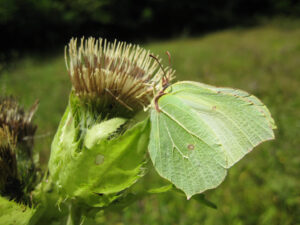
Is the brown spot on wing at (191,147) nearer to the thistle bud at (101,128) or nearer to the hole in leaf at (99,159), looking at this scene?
the thistle bud at (101,128)

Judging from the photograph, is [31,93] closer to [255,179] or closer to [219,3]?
[255,179]

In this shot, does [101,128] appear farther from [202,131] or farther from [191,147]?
[202,131]

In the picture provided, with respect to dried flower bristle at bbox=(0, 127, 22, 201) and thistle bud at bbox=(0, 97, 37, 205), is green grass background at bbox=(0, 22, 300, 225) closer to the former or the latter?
thistle bud at bbox=(0, 97, 37, 205)

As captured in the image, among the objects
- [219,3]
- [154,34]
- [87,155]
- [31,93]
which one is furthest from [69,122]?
[219,3]

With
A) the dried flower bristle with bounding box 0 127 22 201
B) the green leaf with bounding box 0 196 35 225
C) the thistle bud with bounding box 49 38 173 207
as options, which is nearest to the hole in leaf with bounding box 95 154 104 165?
the thistle bud with bounding box 49 38 173 207

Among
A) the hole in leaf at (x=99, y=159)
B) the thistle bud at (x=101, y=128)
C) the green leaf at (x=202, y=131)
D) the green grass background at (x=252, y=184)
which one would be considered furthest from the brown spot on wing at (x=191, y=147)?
the hole in leaf at (x=99, y=159)

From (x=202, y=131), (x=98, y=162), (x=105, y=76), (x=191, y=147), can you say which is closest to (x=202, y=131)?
(x=202, y=131)
